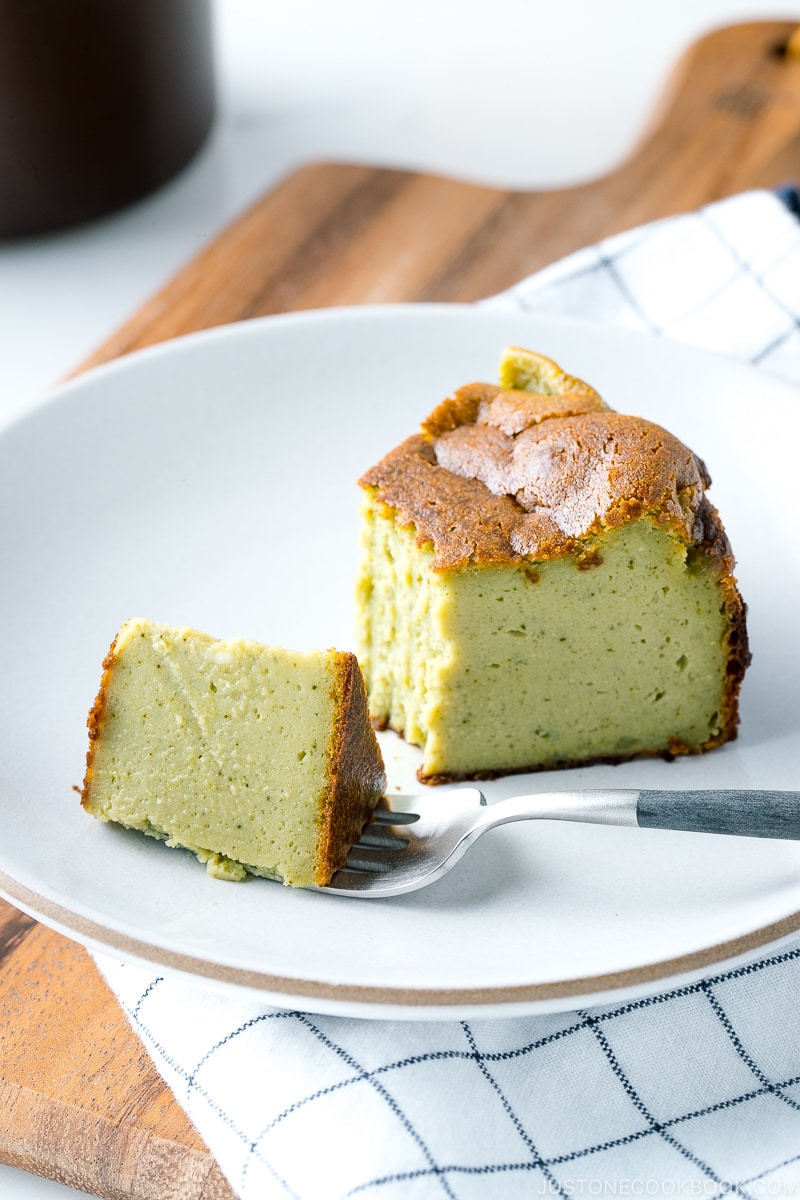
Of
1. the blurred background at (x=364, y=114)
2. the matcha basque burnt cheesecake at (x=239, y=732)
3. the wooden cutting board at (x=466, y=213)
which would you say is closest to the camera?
the matcha basque burnt cheesecake at (x=239, y=732)

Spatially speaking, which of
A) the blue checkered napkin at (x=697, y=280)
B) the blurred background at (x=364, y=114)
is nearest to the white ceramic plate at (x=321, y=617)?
the blue checkered napkin at (x=697, y=280)

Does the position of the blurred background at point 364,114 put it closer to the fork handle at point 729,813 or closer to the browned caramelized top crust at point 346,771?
the browned caramelized top crust at point 346,771

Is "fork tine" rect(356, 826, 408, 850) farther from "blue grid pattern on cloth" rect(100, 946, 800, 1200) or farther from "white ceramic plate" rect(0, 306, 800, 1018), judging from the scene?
"blue grid pattern on cloth" rect(100, 946, 800, 1200)

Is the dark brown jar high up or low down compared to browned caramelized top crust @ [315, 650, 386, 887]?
up

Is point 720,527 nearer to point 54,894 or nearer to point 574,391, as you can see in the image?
point 574,391

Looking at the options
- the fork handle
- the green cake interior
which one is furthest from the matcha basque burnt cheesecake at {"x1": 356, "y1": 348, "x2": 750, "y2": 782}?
the fork handle

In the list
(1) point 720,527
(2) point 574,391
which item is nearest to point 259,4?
(2) point 574,391

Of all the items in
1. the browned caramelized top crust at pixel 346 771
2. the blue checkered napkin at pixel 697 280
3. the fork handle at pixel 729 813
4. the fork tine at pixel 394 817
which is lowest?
the blue checkered napkin at pixel 697 280
